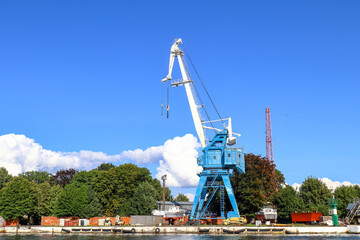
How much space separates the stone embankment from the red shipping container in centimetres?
873

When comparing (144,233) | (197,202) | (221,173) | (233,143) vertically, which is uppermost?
(233,143)

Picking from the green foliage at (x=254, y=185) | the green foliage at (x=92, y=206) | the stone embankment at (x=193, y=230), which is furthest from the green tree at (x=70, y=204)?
the green foliage at (x=254, y=185)

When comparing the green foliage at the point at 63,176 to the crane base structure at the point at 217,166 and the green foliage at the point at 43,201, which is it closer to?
the green foliage at the point at 43,201

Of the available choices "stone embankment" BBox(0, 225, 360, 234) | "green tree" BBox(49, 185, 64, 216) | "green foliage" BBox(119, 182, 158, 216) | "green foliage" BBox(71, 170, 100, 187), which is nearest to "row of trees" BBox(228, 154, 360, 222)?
"stone embankment" BBox(0, 225, 360, 234)

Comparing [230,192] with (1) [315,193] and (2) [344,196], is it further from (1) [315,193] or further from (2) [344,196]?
(2) [344,196]

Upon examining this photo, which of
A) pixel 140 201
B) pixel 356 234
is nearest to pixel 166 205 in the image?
pixel 140 201

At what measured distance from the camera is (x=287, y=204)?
72500mm

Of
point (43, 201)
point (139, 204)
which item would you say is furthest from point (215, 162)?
point (43, 201)

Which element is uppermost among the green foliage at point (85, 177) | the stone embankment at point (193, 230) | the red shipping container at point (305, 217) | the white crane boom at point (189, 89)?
the white crane boom at point (189, 89)

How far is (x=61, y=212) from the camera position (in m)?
77.9

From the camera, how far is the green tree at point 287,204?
7212 cm

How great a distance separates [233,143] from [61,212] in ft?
124

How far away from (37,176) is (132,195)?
132ft

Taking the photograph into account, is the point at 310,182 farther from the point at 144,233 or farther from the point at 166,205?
the point at 144,233
